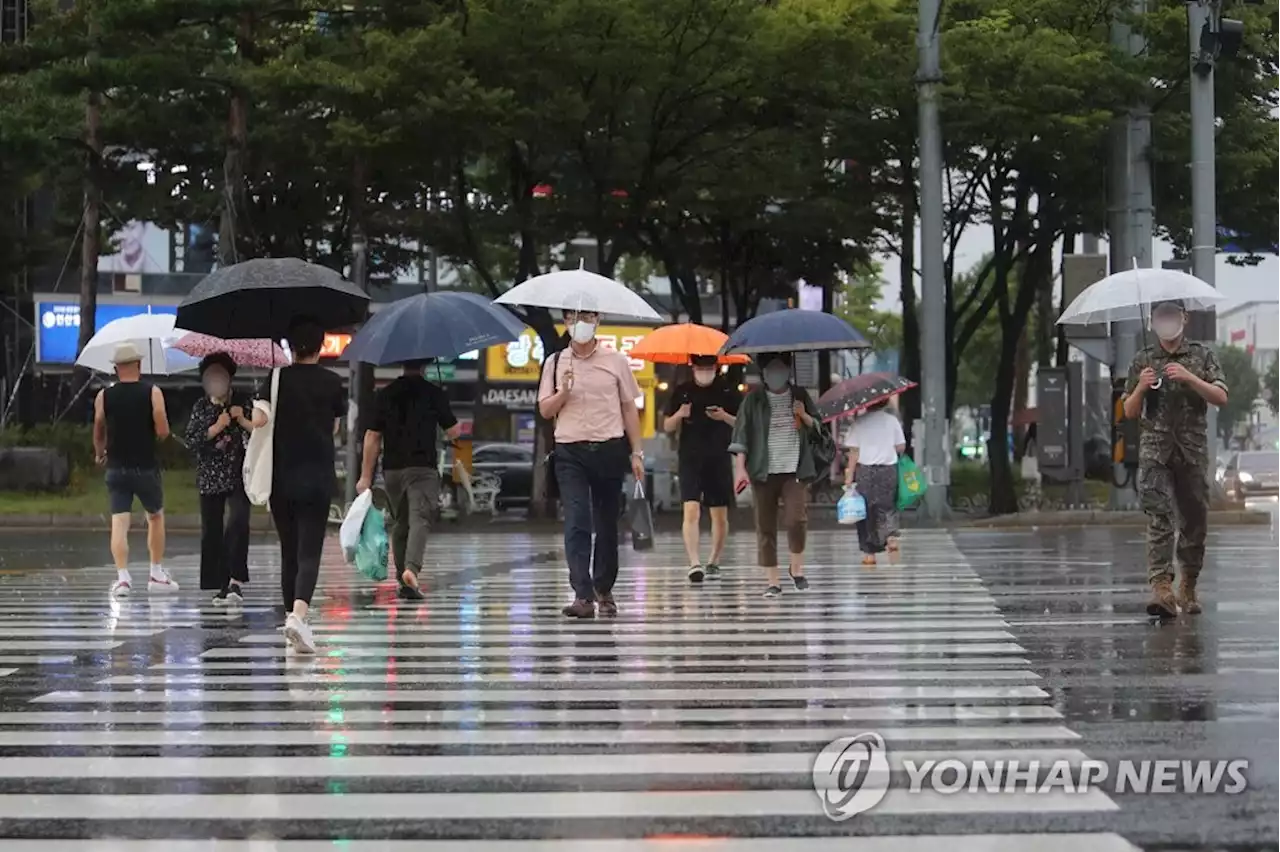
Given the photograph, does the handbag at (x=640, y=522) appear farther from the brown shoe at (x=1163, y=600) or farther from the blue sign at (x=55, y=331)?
the blue sign at (x=55, y=331)

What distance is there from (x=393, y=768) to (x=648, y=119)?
72.7 ft

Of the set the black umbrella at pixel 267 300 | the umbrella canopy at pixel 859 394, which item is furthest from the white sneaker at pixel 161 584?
the umbrella canopy at pixel 859 394

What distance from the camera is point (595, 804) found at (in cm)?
536

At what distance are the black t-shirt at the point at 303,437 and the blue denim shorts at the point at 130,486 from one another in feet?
11.6

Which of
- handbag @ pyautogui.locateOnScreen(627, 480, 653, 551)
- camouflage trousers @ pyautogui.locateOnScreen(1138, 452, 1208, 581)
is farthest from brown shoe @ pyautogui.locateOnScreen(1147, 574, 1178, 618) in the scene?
handbag @ pyautogui.locateOnScreen(627, 480, 653, 551)

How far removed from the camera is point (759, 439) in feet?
39.8

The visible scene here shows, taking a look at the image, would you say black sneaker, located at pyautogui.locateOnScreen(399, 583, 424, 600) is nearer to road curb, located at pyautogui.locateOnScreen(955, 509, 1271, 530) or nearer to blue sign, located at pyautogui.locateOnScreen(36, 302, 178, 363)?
road curb, located at pyautogui.locateOnScreen(955, 509, 1271, 530)

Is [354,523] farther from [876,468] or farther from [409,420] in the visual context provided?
[876,468]

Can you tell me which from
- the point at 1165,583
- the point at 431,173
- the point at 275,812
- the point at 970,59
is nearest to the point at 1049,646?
the point at 1165,583

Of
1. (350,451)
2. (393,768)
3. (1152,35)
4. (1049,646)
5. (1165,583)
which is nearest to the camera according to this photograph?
(393,768)

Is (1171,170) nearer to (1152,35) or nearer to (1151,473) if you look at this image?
(1152,35)

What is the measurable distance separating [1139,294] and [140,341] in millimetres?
7980

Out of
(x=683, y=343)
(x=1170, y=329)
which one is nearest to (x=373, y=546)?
(x=683, y=343)

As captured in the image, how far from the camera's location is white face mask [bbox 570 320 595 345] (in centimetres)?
1038
